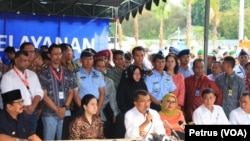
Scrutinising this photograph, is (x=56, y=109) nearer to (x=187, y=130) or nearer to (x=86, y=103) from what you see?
(x=86, y=103)

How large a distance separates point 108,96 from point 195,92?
111 centimetres

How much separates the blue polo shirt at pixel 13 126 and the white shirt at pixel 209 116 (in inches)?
77.7

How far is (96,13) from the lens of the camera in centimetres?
1020

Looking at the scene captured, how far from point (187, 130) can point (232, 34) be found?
41459 millimetres

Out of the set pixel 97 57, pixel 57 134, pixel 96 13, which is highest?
pixel 96 13

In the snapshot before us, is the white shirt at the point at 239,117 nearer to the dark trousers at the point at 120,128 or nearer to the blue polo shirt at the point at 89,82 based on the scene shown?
the dark trousers at the point at 120,128

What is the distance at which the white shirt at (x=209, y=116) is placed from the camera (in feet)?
16.3

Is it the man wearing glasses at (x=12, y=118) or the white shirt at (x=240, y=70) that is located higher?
the white shirt at (x=240, y=70)

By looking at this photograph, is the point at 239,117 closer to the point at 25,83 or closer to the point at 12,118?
the point at 25,83

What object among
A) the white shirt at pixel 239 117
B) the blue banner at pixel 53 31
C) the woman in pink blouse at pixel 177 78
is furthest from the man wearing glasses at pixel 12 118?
the blue banner at pixel 53 31

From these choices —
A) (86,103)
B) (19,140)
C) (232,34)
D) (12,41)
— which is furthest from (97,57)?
(232,34)

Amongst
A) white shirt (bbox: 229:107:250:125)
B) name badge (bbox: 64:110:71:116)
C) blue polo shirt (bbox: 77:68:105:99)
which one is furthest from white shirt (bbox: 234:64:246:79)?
name badge (bbox: 64:110:71:116)

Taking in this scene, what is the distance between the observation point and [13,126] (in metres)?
3.80

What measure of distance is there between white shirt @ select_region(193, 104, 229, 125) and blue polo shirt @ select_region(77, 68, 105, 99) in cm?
119
